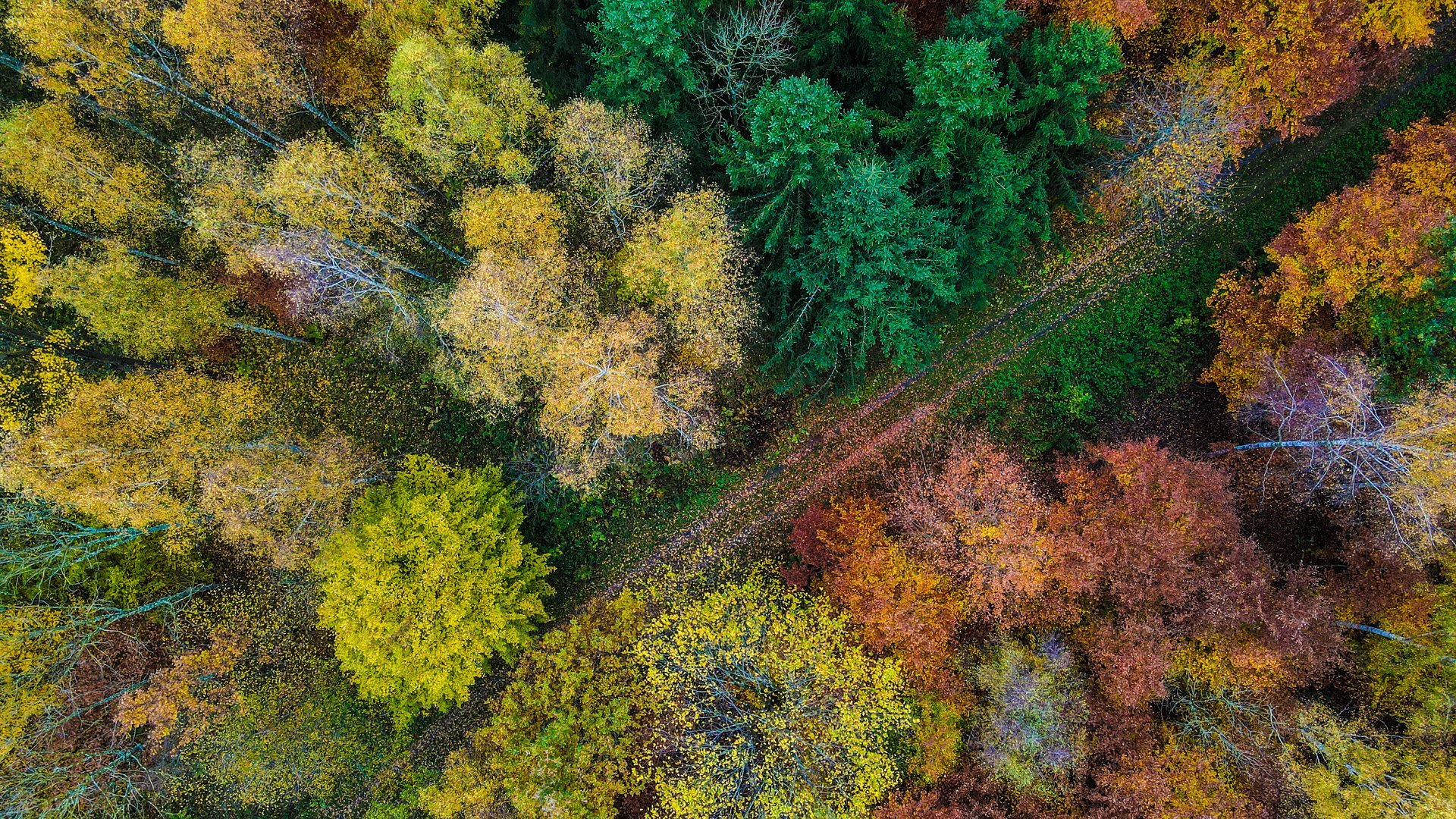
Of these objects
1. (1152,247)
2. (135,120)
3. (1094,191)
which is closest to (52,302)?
(135,120)

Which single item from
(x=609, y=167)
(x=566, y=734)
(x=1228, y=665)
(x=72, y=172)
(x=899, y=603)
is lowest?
(x=1228, y=665)

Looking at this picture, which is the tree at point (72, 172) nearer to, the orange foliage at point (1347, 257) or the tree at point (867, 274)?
the tree at point (867, 274)

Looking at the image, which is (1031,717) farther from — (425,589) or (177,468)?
(177,468)

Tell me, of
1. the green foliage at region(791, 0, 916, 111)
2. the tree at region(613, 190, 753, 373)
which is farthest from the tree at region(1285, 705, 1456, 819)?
the green foliage at region(791, 0, 916, 111)

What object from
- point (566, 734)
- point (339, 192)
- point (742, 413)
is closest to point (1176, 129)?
point (742, 413)

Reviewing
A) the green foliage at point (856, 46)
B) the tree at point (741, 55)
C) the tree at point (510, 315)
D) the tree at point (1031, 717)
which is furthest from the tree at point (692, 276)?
the tree at point (1031, 717)

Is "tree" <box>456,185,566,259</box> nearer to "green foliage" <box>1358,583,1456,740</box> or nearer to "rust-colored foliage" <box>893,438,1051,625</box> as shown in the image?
"rust-colored foliage" <box>893,438,1051,625</box>

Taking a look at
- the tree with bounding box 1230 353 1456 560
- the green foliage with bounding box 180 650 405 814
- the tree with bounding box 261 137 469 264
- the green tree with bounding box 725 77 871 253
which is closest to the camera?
the green tree with bounding box 725 77 871 253
